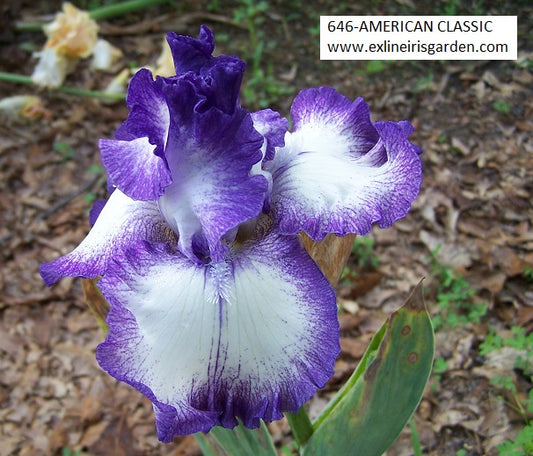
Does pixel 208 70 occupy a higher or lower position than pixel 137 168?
higher

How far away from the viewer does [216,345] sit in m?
0.68

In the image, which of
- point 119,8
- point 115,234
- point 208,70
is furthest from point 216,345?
point 119,8

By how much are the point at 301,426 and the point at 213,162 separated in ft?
1.44

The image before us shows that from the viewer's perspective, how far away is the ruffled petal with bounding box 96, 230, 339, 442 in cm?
68

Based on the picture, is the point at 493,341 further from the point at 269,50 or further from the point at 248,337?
the point at 269,50

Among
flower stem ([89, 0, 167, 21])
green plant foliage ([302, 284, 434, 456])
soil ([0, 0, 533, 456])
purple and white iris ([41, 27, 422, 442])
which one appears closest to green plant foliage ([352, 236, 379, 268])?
soil ([0, 0, 533, 456])

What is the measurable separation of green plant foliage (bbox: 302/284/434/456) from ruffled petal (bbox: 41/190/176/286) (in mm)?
327

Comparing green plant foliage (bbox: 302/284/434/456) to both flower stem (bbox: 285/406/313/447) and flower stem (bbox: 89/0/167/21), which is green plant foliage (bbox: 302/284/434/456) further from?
flower stem (bbox: 89/0/167/21)

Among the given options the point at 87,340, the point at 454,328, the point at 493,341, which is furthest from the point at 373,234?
the point at 87,340

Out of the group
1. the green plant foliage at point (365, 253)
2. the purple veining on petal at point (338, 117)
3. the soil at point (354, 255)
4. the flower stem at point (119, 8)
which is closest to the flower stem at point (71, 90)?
the soil at point (354, 255)

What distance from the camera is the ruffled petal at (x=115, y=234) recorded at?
2.49ft

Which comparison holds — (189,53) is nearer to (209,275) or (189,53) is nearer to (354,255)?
(209,275)

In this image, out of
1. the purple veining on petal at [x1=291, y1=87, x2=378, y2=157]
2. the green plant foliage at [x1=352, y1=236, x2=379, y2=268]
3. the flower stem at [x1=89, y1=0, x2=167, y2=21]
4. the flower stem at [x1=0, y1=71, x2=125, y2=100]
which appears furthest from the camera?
the flower stem at [x1=89, y1=0, x2=167, y2=21]

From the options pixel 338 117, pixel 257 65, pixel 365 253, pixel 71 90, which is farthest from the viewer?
pixel 257 65
